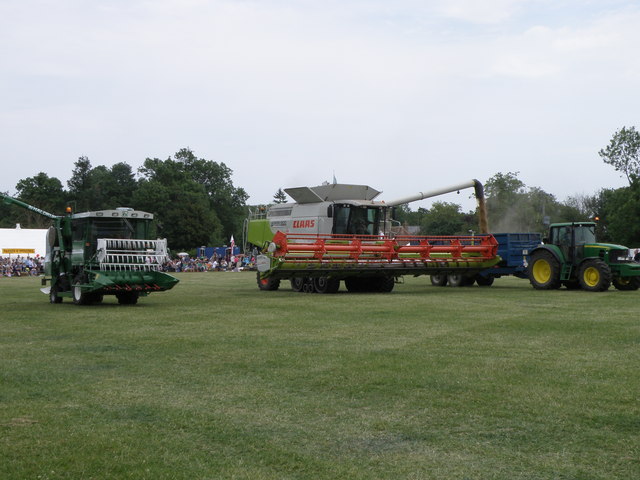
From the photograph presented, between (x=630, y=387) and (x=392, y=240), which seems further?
(x=392, y=240)

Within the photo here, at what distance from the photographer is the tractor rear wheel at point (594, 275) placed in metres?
21.1

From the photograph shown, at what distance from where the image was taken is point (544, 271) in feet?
76.6

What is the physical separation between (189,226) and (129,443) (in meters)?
90.2

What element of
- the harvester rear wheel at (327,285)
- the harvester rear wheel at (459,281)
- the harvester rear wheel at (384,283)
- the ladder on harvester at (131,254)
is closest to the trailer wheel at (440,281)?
the harvester rear wheel at (459,281)

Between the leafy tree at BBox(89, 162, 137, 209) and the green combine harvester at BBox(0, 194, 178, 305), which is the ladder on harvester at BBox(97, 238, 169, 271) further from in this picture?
the leafy tree at BBox(89, 162, 137, 209)

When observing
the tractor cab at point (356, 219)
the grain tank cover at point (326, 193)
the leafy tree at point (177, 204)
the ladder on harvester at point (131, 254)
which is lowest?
the ladder on harvester at point (131, 254)

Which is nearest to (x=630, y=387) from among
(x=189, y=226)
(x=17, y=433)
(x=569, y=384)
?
(x=569, y=384)

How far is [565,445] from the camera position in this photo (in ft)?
17.3

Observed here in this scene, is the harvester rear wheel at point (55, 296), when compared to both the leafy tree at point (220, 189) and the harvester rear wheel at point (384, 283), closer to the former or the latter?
the harvester rear wheel at point (384, 283)

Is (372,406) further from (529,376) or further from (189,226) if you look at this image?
(189,226)

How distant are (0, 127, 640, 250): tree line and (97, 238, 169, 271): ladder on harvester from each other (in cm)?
3365

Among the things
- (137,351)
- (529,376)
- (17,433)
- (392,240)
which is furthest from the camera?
(392,240)

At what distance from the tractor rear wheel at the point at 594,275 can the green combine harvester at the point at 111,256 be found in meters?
12.1

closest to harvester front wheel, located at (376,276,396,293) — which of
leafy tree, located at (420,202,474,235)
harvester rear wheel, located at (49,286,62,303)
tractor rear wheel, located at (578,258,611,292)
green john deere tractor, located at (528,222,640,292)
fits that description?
green john deere tractor, located at (528,222,640,292)
